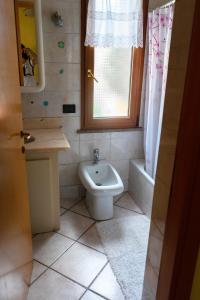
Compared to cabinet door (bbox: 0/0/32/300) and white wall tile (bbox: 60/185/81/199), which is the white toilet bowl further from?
cabinet door (bbox: 0/0/32/300)

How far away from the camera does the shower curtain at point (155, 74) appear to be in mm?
2037

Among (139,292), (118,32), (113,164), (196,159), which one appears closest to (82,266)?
(139,292)

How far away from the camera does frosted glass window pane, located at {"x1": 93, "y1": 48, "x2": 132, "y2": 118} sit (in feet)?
7.77

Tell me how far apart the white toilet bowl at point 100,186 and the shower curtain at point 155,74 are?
1.33ft

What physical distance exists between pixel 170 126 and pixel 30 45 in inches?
69.4

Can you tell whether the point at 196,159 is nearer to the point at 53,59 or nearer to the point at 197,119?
the point at 197,119

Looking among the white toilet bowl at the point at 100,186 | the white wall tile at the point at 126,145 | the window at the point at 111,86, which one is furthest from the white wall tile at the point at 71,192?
the window at the point at 111,86

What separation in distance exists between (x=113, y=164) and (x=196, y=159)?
6.89ft

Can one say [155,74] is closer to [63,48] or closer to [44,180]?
[63,48]

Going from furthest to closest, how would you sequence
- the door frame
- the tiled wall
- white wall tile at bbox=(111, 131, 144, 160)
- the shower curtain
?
white wall tile at bbox=(111, 131, 144, 160) < the tiled wall < the shower curtain < the door frame

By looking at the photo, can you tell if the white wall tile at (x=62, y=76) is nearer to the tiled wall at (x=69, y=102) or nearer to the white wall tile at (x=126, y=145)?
the tiled wall at (x=69, y=102)

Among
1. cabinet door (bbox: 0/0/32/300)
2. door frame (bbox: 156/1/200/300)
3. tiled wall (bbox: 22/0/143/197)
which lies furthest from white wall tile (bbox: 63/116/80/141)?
door frame (bbox: 156/1/200/300)

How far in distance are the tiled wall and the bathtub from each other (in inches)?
4.1

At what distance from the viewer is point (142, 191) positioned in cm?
254
